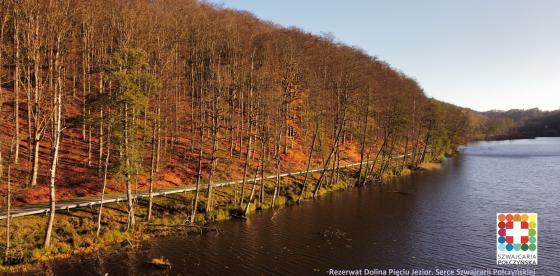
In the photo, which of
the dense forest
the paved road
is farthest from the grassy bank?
the dense forest

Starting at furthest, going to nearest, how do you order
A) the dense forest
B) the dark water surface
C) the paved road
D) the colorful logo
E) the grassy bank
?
the dense forest < the paved road < the colorful logo < the dark water surface < the grassy bank

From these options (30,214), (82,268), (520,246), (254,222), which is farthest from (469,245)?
(30,214)

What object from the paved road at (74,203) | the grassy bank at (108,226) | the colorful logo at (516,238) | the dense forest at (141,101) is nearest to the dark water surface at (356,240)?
the colorful logo at (516,238)

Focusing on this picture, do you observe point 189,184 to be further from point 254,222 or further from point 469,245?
point 469,245

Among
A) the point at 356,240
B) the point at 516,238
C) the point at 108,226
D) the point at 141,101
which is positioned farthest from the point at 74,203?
the point at 516,238

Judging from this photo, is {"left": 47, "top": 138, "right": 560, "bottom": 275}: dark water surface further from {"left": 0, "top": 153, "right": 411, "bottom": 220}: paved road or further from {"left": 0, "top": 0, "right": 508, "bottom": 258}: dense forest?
{"left": 0, "top": 153, "right": 411, "bottom": 220}: paved road

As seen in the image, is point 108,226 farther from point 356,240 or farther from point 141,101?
point 356,240

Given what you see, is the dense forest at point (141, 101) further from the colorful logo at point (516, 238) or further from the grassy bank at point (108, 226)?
the colorful logo at point (516, 238)
